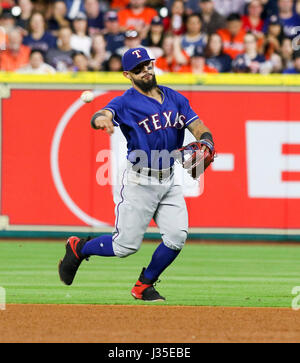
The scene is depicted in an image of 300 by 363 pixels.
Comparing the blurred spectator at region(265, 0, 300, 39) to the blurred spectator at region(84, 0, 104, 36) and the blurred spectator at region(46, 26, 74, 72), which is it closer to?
the blurred spectator at region(84, 0, 104, 36)

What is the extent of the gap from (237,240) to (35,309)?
20.1ft

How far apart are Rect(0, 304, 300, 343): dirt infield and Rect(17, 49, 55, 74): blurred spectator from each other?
6338 mm

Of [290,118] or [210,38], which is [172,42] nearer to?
[210,38]

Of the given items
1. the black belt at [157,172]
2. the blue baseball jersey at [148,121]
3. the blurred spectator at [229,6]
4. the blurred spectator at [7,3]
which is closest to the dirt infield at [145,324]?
the black belt at [157,172]

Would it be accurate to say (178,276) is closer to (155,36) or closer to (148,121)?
(148,121)

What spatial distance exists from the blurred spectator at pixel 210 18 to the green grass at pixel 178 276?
3.85m

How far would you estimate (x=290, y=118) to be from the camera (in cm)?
1226

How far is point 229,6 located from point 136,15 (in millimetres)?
1610

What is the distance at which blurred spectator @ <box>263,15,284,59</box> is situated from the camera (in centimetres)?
1360

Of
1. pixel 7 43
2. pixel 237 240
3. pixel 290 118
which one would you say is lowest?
pixel 237 240

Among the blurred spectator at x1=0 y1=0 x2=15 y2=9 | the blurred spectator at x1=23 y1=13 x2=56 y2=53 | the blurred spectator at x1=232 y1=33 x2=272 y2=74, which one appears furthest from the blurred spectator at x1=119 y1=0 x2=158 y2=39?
the blurred spectator at x1=0 y1=0 x2=15 y2=9

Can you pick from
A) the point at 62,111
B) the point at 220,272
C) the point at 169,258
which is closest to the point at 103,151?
the point at 62,111

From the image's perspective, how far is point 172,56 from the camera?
13273 mm

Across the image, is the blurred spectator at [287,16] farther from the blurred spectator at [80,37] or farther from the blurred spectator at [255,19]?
Result: the blurred spectator at [80,37]
